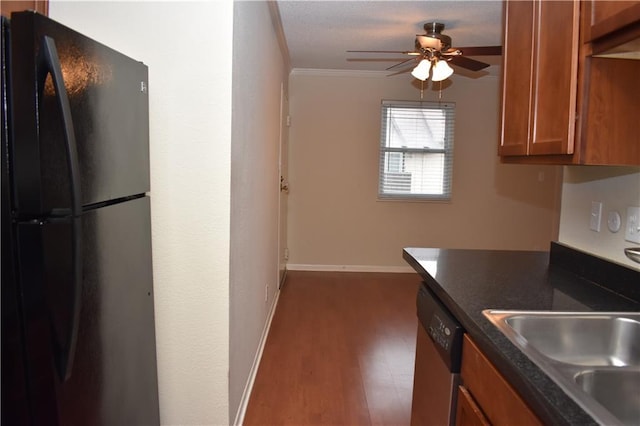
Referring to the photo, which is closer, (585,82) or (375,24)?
(585,82)

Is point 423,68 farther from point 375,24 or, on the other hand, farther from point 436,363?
point 436,363

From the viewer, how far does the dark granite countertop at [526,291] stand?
85 cm

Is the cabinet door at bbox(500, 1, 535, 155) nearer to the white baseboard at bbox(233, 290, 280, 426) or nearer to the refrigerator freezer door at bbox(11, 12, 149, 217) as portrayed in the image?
the refrigerator freezer door at bbox(11, 12, 149, 217)

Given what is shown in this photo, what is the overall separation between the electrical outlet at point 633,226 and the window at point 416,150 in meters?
3.85

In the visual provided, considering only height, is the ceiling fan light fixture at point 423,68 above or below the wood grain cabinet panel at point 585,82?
above

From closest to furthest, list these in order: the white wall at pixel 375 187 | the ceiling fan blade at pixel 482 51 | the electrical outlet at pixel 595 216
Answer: the electrical outlet at pixel 595 216, the ceiling fan blade at pixel 482 51, the white wall at pixel 375 187

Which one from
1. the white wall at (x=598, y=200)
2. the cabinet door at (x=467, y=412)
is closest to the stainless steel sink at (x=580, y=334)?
the cabinet door at (x=467, y=412)

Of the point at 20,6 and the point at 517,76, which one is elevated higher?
the point at 20,6

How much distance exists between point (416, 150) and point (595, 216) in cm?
368

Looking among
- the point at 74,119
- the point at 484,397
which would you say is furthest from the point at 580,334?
the point at 74,119

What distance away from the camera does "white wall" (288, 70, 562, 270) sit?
Answer: 17.3 feet

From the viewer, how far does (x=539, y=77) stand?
1439mm

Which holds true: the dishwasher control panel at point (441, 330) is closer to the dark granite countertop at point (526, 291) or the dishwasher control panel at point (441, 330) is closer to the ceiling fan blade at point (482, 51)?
the dark granite countertop at point (526, 291)

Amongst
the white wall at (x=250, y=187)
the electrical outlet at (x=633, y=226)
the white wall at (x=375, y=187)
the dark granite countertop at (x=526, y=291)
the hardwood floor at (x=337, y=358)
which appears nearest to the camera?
the dark granite countertop at (x=526, y=291)
